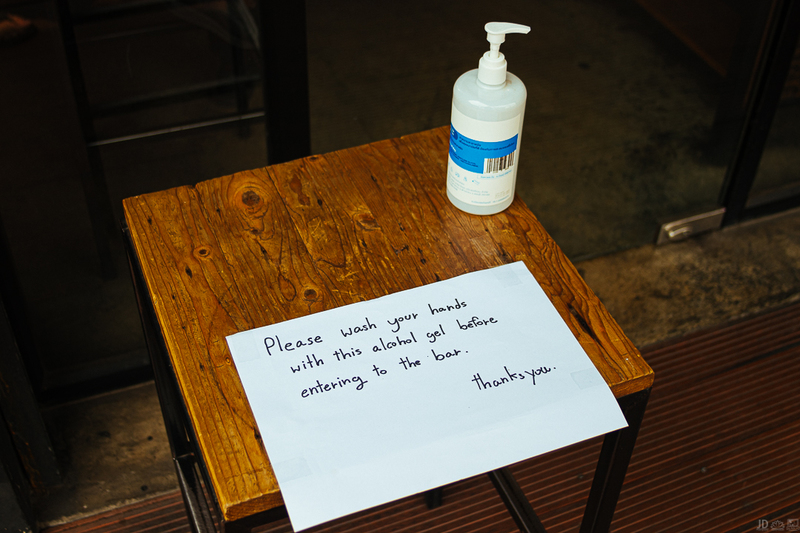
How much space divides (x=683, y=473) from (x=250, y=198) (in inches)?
49.0

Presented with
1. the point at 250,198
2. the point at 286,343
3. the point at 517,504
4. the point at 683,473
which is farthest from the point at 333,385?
the point at 683,473

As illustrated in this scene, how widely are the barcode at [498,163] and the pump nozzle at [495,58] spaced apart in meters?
0.10

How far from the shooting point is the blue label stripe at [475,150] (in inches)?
37.0

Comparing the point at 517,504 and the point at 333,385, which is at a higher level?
the point at 333,385

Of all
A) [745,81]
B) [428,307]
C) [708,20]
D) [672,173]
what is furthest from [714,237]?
[428,307]

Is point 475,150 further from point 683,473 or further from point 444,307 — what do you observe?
point 683,473

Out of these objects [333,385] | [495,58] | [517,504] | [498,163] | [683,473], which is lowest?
[683,473]

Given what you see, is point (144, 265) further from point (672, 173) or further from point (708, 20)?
point (672, 173)

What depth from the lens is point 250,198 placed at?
1054 millimetres

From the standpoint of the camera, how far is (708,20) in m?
1.92

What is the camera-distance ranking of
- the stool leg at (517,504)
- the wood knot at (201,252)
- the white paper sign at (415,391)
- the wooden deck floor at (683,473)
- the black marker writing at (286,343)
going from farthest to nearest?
the wooden deck floor at (683,473) < the stool leg at (517,504) < the wood knot at (201,252) < the black marker writing at (286,343) < the white paper sign at (415,391)

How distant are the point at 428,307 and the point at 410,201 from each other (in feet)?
0.68

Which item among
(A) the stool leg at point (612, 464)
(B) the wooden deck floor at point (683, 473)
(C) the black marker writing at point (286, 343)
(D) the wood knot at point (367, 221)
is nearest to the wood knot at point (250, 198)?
(D) the wood knot at point (367, 221)

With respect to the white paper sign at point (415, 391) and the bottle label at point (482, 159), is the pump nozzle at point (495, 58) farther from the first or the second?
the white paper sign at point (415, 391)
